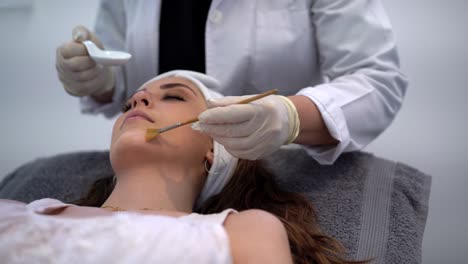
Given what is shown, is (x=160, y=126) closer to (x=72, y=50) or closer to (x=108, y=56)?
(x=108, y=56)

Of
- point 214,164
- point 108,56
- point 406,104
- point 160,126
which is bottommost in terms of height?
point 406,104

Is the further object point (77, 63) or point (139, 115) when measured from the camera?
point (77, 63)

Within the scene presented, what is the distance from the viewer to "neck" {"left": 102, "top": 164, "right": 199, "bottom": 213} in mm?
1050

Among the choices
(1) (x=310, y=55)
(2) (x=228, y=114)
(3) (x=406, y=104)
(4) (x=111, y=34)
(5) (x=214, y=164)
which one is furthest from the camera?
(3) (x=406, y=104)

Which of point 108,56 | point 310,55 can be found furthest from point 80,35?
point 310,55

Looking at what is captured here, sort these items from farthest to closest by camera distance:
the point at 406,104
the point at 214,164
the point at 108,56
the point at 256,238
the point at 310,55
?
the point at 406,104 → the point at 310,55 → the point at 108,56 → the point at 214,164 → the point at 256,238

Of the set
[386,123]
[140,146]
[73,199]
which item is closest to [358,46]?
[386,123]

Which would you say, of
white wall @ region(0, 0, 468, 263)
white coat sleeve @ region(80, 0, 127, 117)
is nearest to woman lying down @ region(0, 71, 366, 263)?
white coat sleeve @ region(80, 0, 127, 117)

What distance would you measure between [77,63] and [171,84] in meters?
0.33

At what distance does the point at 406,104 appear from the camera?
2.07 m

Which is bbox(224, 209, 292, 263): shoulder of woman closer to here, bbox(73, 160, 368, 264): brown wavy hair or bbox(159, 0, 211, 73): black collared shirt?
bbox(73, 160, 368, 264): brown wavy hair

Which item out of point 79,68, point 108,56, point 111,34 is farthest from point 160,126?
point 111,34

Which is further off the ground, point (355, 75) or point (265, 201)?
point (355, 75)

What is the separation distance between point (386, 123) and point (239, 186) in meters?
0.43
